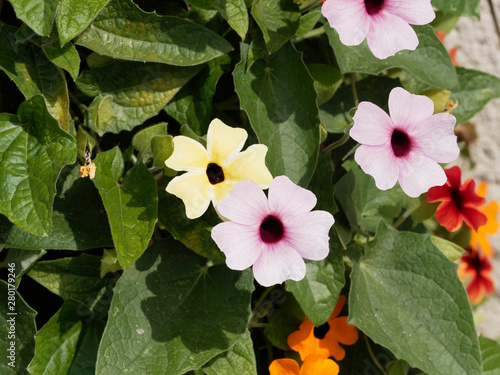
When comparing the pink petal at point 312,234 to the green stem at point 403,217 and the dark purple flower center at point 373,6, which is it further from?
the green stem at point 403,217

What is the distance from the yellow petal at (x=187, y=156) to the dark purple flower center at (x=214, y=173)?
1 centimetres

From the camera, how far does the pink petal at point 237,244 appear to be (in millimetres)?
684

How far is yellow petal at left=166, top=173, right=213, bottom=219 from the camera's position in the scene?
28.1 inches

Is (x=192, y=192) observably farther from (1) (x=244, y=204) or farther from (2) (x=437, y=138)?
(2) (x=437, y=138)

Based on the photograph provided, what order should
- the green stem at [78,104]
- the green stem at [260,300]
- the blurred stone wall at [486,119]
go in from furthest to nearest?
the blurred stone wall at [486,119] < the green stem at [260,300] < the green stem at [78,104]

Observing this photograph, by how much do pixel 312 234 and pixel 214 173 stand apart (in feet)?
0.49

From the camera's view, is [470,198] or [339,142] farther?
[470,198]

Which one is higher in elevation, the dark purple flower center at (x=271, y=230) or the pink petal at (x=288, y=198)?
the pink petal at (x=288, y=198)

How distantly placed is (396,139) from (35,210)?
459 millimetres

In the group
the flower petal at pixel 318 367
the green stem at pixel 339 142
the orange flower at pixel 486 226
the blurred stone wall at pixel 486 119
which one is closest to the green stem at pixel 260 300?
the flower petal at pixel 318 367

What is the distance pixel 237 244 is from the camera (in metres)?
0.69

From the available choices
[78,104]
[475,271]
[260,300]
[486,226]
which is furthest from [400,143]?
[475,271]

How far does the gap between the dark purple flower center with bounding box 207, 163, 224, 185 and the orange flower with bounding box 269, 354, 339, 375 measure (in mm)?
326

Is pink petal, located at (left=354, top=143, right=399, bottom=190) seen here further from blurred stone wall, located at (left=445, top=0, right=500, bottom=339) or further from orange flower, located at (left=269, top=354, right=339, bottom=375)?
blurred stone wall, located at (left=445, top=0, right=500, bottom=339)
